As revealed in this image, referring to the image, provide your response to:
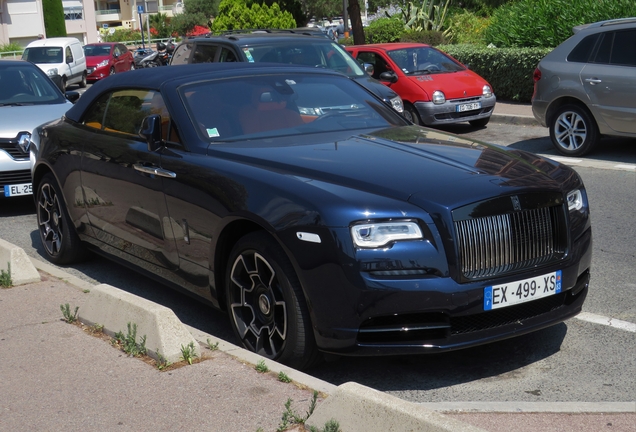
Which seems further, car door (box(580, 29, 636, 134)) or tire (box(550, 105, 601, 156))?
tire (box(550, 105, 601, 156))

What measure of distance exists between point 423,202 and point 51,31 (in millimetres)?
68153

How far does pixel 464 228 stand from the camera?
14.2ft

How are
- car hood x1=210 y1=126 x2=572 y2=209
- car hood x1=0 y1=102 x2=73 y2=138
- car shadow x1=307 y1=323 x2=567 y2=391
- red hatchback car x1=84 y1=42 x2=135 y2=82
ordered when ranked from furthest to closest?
red hatchback car x1=84 y1=42 x2=135 y2=82 → car hood x1=0 y1=102 x2=73 y2=138 → car shadow x1=307 y1=323 x2=567 y2=391 → car hood x1=210 y1=126 x2=572 y2=209

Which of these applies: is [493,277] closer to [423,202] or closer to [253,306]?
[423,202]

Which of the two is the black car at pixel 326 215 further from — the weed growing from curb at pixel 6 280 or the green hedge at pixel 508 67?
the green hedge at pixel 508 67

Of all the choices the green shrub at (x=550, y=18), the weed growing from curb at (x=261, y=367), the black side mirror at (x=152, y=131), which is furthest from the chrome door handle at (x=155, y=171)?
the green shrub at (x=550, y=18)

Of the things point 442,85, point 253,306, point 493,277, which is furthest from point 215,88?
point 442,85

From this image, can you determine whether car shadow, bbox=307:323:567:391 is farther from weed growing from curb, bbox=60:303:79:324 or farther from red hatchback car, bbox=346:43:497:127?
red hatchback car, bbox=346:43:497:127

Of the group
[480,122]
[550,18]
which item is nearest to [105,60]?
[550,18]

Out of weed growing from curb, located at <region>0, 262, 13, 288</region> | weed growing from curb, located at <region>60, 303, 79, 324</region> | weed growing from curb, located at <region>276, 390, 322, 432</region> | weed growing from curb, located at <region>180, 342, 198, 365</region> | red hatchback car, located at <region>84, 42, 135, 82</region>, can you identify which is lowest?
red hatchback car, located at <region>84, 42, 135, 82</region>

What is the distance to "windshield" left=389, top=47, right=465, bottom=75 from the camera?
1544cm

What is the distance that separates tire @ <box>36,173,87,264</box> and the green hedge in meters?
11.9

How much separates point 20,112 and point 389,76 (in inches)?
255

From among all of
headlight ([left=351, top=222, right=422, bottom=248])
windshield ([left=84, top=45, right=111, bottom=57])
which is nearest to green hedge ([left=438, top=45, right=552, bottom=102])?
headlight ([left=351, top=222, right=422, bottom=248])
